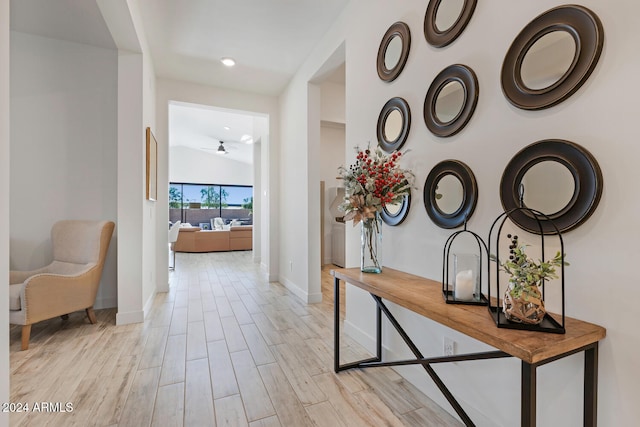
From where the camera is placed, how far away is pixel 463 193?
1.52 m

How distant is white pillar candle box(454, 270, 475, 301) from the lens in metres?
1.29

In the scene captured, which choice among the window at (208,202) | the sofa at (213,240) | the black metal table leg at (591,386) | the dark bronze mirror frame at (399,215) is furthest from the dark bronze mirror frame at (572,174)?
the window at (208,202)

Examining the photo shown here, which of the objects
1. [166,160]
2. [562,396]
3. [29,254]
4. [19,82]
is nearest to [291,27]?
[166,160]

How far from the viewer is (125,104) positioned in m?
2.83

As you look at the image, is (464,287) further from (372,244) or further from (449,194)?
(372,244)

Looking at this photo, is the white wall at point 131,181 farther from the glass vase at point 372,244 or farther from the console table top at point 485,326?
the console table top at point 485,326

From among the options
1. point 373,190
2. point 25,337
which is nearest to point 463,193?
point 373,190

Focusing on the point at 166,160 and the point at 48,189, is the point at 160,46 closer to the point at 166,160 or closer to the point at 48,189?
the point at 166,160

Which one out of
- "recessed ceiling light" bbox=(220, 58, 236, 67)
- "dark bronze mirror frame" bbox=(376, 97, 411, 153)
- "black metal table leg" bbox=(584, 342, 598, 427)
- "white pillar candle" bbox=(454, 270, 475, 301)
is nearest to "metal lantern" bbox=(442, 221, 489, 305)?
"white pillar candle" bbox=(454, 270, 475, 301)

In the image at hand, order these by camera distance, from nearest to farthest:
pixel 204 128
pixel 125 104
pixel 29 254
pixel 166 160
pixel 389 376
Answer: pixel 389 376, pixel 125 104, pixel 29 254, pixel 166 160, pixel 204 128

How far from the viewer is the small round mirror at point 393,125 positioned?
1.99 m

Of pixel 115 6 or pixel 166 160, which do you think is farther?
pixel 166 160

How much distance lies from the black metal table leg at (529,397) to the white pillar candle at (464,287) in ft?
1.35

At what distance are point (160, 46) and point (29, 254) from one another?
2.58 m
